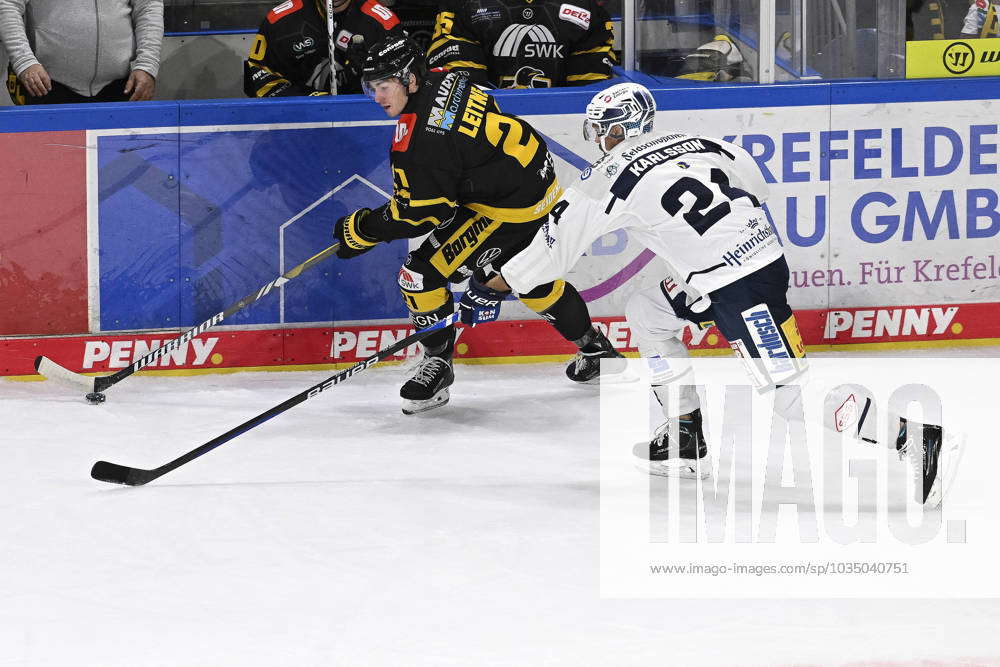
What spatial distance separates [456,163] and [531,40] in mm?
1271

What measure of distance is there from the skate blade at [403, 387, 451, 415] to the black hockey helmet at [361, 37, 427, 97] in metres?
1.10

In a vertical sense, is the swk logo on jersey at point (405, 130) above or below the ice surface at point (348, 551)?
above

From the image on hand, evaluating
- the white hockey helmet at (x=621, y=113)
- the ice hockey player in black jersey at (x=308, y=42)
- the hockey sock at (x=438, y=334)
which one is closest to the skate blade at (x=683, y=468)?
the white hockey helmet at (x=621, y=113)

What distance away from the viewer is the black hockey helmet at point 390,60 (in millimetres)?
4406

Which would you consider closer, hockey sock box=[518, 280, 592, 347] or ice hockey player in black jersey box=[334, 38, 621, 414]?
ice hockey player in black jersey box=[334, 38, 621, 414]

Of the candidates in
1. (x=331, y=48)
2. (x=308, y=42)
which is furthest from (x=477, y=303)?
(x=308, y=42)

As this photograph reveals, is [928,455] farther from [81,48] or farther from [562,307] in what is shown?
[81,48]

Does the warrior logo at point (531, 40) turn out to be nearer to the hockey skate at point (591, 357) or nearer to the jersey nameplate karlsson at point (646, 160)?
the hockey skate at point (591, 357)

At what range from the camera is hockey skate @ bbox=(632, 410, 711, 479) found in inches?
161

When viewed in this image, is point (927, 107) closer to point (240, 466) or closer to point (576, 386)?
point (576, 386)

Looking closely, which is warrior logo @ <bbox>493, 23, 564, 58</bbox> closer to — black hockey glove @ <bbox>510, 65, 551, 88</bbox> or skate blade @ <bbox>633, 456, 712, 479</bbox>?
black hockey glove @ <bbox>510, 65, 551, 88</bbox>

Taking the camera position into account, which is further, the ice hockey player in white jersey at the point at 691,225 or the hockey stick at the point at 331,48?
the hockey stick at the point at 331,48

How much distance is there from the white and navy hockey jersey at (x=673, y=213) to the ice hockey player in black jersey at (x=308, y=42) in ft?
6.65

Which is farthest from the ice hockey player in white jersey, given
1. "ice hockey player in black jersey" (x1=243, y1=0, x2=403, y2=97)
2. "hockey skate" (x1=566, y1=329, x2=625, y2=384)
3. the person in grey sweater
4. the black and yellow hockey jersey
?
the person in grey sweater
